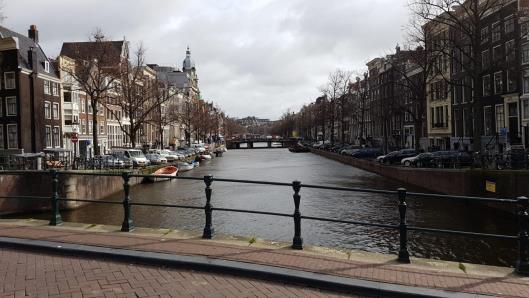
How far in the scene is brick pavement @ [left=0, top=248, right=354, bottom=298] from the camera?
21.4 ft

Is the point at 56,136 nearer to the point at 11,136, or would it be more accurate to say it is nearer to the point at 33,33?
the point at 11,136

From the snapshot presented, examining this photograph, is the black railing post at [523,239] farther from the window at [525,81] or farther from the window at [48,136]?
the window at [48,136]

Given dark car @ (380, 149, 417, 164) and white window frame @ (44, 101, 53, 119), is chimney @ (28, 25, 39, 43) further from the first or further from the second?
dark car @ (380, 149, 417, 164)

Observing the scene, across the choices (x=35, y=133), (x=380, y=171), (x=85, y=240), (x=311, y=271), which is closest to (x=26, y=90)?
(x=35, y=133)

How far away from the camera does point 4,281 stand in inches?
277

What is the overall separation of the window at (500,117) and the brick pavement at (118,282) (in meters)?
46.0

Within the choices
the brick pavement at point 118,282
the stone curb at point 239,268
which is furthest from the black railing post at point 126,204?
the brick pavement at point 118,282

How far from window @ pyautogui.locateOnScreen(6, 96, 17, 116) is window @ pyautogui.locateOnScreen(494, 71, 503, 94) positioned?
156 feet

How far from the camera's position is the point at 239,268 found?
7309 mm

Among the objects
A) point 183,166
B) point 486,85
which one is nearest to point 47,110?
point 183,166

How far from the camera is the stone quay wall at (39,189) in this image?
28219 millimetres

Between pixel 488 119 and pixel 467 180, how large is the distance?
21.3m

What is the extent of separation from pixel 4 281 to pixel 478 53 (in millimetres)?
33813

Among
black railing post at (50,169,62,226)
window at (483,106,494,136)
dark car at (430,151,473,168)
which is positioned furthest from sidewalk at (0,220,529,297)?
window at (483,106,494,136)
